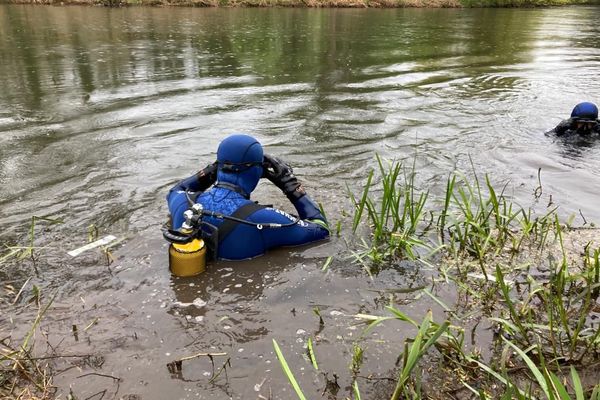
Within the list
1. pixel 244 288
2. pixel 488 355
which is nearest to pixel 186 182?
pixel 244 288

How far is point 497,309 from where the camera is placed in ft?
10.8

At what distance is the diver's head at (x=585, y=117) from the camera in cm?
714

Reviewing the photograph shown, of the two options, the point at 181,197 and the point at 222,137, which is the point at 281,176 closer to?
the point at 181,197

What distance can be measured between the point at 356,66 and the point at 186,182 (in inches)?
381

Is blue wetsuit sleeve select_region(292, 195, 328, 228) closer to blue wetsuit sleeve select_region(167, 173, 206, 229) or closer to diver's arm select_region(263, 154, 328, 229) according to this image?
diver's arm select_region(263, 154, 328, 229)

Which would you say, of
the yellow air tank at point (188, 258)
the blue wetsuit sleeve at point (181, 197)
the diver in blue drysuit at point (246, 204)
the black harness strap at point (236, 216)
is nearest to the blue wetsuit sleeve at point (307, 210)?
the diver in blue drysuit at point (246, 204)

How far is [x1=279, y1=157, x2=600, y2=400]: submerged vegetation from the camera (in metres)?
2.41

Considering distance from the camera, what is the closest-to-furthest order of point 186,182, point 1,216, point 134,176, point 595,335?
point 595,335 < point 186,182 < point 1,216 < point 134,176

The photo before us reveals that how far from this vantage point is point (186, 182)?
4.45 meters

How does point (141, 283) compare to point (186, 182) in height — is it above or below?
below

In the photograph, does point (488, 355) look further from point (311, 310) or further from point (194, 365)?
point (194, 365)

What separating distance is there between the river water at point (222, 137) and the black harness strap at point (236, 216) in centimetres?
27

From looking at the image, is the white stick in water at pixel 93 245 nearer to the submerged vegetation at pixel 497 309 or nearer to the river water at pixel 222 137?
the river water at pixel 222 137

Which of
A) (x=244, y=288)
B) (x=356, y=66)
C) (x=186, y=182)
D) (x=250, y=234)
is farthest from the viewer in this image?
(x=356, y=66)
